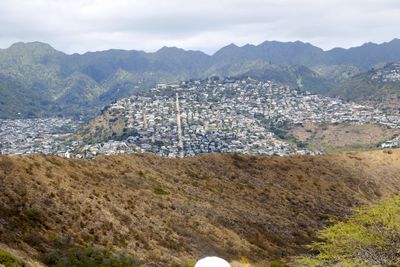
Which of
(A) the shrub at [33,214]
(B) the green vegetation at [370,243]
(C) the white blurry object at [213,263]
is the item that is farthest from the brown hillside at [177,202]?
(C) the white blurry object at [213,263]

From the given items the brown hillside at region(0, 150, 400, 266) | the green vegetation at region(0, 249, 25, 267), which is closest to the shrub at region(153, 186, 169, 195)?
the brown hillside at region(0, 150, 400, 266)

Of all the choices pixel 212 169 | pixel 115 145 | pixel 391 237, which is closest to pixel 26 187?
pixel 391 237

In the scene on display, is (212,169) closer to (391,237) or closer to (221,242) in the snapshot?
(221,242)

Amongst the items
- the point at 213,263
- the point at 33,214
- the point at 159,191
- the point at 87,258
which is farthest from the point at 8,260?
the point at 159,191

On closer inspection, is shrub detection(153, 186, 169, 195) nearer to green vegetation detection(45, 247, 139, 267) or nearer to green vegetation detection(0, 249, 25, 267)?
green vegetation detection(45, 247, 139, 267)

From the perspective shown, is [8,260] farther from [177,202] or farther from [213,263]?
[177,202]

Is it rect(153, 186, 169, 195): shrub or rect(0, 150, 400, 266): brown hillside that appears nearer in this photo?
rect(0, 150, 400, 266): brown hillside
